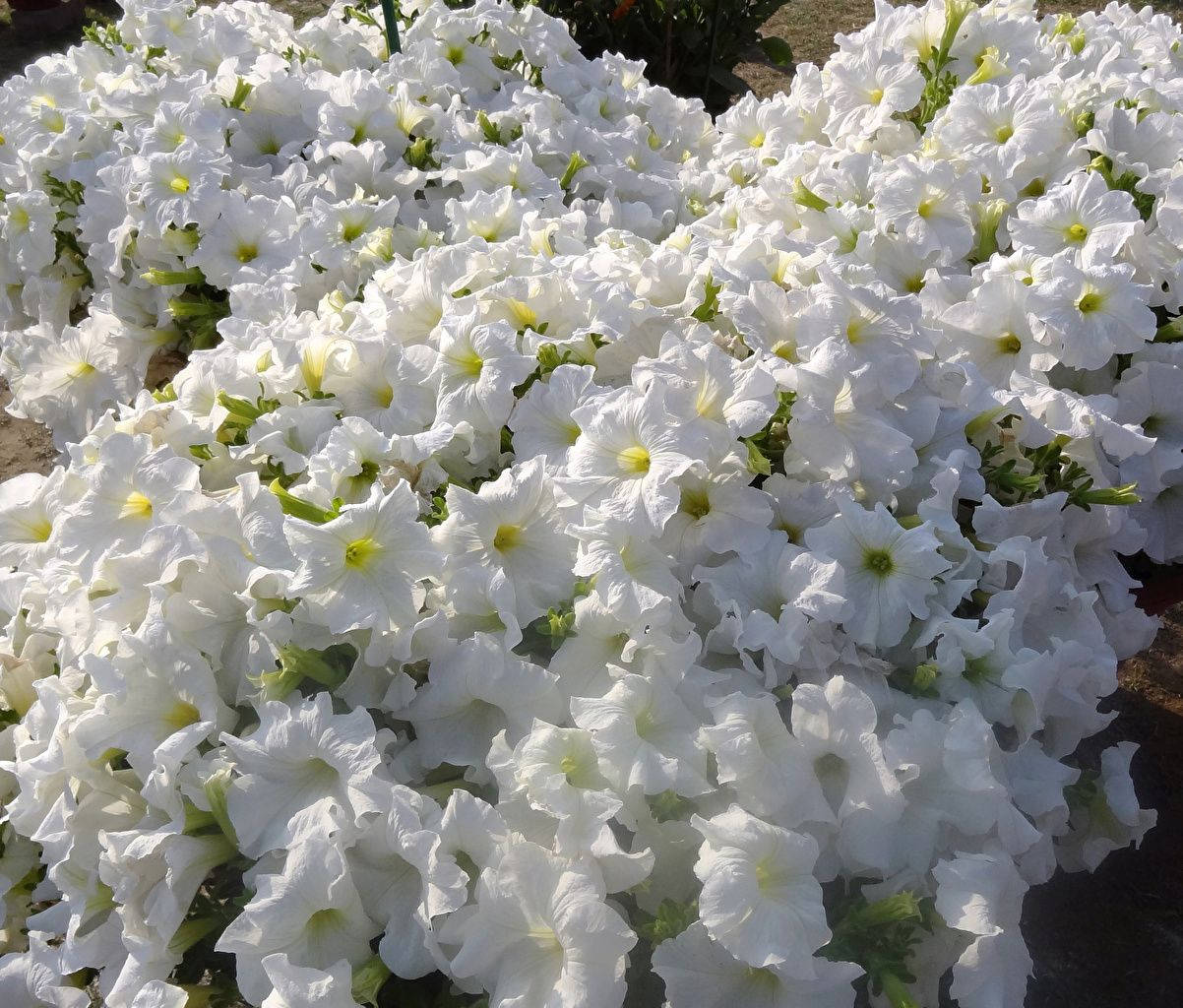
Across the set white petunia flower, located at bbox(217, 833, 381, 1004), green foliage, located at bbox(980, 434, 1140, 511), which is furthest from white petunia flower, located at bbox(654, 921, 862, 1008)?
green foliage, located at bbox(980, 434, 1140, 511)

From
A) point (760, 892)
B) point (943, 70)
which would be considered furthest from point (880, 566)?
point (943, 70)

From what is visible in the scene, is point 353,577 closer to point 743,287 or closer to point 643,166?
point 743,287

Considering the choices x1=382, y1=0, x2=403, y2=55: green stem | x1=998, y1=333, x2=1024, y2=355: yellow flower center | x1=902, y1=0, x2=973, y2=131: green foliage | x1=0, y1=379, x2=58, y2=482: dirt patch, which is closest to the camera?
x1=998, y1=333, x2=1024, y2=355: yellow flower center

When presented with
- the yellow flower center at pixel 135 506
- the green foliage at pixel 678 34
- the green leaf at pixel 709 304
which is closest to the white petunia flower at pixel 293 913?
A: the yellow flower center at pixel 135 506

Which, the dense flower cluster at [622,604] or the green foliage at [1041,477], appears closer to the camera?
the dense flower cluster at [622,604]

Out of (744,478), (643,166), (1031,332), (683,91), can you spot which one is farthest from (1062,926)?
(683,91)

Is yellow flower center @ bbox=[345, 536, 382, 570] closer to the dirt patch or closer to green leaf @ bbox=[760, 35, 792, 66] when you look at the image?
the dirt patch

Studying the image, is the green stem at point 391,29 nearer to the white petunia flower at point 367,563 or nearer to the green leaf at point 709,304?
the green leaf at point 709,304
